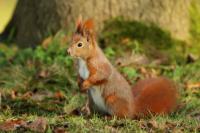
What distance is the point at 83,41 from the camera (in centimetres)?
584

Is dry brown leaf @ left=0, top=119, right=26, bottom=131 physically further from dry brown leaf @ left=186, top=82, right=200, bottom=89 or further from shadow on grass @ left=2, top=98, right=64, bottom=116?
dry brown leaf @ left=186, top=82, right=200, bottom=89

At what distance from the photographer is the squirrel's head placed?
580 centimetres

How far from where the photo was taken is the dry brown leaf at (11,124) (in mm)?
5168

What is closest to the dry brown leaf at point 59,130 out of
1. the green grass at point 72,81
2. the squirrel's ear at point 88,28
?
the green grass at point 72,81

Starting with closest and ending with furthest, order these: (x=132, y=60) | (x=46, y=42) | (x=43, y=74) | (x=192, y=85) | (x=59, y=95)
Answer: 1. (x=59, y=95)
2. (x=192, y=85)
3. (x=43, y=74)
4. (x=132, y=60)
5. (x=46, y=42)

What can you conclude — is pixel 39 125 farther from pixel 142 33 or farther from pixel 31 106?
pixel 142 33

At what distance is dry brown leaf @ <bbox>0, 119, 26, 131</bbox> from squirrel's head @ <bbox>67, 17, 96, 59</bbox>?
76cm

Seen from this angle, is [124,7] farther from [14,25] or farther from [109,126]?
[109,126]

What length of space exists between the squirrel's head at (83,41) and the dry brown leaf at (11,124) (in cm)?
76

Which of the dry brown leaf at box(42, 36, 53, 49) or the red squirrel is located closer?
the red squirrel

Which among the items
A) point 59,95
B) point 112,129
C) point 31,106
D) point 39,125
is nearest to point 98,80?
point 112,129

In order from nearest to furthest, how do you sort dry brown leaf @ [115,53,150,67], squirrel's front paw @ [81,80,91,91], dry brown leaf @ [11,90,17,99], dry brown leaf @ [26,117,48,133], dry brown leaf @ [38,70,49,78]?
dry brown leaf @ [26,117,48,133]
squirrel's front paw @ [81,80,91,91]
dry brown leaf @ [11,90,17,99]
dry brown leaf @ [38,70,49,78]
dry brown leaf @ [115,53,150,67]

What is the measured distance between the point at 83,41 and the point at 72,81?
1.59 meters

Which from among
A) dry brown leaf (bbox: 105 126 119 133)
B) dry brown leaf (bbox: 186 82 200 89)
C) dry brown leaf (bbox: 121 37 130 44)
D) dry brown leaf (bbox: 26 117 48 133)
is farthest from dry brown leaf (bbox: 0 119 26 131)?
dry brown leaf (bbox: 121 37 130 44)
